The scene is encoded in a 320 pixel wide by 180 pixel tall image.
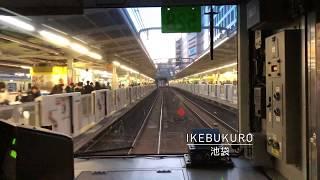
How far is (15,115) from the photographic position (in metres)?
6.39

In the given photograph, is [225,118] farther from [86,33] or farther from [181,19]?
[181,19]

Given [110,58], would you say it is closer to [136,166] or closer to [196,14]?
[196,14]

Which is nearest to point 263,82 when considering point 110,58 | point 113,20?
point 113,20

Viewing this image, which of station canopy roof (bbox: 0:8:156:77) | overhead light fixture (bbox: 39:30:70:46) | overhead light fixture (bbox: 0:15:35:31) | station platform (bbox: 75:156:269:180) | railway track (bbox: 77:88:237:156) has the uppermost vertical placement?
station canopy roof (bbox: 0:8:156:77)

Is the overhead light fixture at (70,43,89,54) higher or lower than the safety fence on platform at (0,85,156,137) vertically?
higher

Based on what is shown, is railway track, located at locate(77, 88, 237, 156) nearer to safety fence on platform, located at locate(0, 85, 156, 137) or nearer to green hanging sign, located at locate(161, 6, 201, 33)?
safety fence on platform, located at locate(0, 85, 156, 137)

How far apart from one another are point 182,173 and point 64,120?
14.0 ft

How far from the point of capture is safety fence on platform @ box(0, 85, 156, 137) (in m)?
6.67

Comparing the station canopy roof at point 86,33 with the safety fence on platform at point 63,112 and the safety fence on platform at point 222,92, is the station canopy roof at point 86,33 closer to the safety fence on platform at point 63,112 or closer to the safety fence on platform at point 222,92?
the safety fence on platform at point 63,112

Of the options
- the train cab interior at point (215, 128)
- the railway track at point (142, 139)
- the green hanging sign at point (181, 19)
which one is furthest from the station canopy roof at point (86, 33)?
the railway track at point (142, 139)

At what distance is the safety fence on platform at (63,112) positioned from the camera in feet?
21.9

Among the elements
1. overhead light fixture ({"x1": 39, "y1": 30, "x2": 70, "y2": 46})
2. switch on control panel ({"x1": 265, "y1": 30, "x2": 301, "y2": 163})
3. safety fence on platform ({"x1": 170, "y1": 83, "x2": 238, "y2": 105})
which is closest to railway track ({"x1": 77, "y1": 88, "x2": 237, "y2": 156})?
safety fence on platform ({"x1": 170, "y1": 83, "x2": 238, "y2": 105})

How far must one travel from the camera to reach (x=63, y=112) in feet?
30.2

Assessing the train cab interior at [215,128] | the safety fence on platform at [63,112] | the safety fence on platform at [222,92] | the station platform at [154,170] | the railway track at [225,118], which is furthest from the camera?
the safety fence on platform at [222,92]
